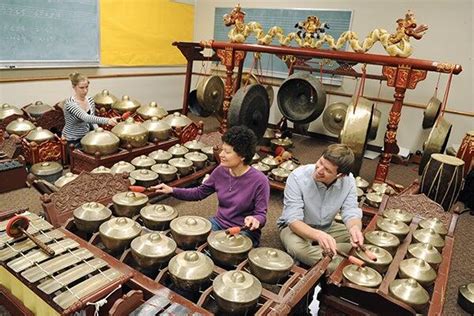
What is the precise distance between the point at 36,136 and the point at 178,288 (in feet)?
7.32

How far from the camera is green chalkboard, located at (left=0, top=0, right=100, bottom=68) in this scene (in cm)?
383

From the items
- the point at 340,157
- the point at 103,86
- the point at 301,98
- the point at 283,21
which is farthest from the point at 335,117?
the point at 340,157

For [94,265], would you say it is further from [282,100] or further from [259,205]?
[282,100]

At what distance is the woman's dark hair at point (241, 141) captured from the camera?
1.83 meters

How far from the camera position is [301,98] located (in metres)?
4.51

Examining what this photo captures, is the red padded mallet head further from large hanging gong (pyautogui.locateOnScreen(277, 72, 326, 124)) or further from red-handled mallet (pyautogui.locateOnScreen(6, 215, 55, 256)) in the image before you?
large hanging gong (pyautogui.locateOnScreen(277, 72, 326, 124))

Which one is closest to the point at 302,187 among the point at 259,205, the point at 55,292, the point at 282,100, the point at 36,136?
the point at 259,205

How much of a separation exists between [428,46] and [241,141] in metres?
3.64

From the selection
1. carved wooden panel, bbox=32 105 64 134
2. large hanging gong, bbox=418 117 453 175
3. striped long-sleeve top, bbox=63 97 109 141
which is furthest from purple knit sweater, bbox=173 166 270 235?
carved wooden panel, bbox=32 105 64 134

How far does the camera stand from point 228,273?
1408 mm

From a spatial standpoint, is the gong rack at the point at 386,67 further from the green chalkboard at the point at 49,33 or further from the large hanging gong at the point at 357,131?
the green chalkboard at the point at 49,33

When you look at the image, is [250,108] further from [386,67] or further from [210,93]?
[386,67]

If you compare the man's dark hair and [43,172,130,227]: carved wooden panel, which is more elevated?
the man's dark hair

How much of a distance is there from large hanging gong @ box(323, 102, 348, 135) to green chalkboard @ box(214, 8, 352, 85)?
13.2 inches
